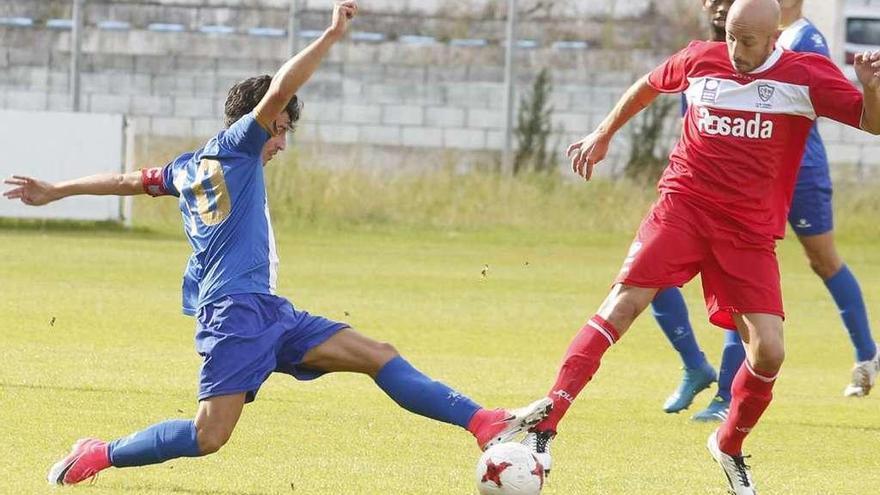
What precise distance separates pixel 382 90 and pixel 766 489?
22.6 meters

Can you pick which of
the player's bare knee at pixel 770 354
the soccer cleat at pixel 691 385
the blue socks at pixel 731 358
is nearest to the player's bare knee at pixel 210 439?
the player's bare knee at pixel 770 354

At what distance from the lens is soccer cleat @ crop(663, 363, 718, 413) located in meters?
9.19

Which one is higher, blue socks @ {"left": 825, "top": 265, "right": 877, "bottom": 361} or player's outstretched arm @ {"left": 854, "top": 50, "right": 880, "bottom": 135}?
player's outstretched arm @ {"left": 854, "top": 50, "right": 880, "bottom": 135}

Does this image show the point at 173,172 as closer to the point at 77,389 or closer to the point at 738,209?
the point at 738,209

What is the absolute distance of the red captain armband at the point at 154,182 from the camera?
6746 mm

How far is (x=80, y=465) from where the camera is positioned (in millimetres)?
6359

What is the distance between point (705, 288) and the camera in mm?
6965

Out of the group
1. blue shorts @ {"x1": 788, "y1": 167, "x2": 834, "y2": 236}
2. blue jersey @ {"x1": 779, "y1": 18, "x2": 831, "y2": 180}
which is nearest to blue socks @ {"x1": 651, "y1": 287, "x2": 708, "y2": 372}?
blue shorts @ {"x1": 788, "y1": 167, "x2": 834, "y2": 236}

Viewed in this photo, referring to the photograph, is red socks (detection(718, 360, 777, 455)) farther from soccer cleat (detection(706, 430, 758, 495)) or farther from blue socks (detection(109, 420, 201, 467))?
blue socks (detection(109, 420, 201, 467))

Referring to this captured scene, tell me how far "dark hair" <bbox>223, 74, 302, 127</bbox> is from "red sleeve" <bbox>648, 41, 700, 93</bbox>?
1.56m

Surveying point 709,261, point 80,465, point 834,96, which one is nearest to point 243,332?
point 80,465

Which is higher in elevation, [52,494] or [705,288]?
[705,288]

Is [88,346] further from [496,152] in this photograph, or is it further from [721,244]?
[496,152]

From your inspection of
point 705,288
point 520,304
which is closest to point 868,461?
point 705,288
